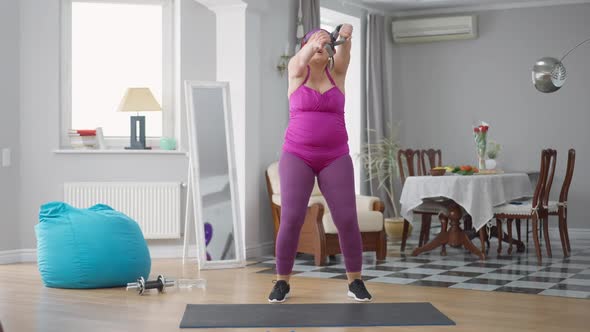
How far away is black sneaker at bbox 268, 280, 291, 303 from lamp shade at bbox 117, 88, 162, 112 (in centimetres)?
275

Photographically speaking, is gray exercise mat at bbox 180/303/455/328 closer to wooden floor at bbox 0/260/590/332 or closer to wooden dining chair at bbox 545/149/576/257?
wooden floor at bbox 0/260/590/332

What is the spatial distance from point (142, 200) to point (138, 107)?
2.60 feet

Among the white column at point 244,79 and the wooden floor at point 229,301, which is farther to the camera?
the white column at point 244,79

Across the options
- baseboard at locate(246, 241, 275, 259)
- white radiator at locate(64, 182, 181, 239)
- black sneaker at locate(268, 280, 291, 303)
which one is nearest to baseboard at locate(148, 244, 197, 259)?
white radiator at locate(64, 182, 181, 239)

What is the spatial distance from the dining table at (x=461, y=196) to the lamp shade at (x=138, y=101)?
2.30 meters

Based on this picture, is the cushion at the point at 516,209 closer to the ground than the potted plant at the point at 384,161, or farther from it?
closer to the ground

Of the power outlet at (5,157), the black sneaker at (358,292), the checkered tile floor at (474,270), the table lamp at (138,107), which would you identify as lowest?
the checkered tile floor at (474,270)

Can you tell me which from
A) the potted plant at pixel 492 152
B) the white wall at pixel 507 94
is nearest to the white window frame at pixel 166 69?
the potted plant at pixel 492 152

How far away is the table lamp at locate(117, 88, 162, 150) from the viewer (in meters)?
6.93

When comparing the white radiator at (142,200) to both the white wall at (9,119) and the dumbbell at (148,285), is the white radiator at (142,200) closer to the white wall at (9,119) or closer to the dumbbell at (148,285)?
the white wall at (9,119)

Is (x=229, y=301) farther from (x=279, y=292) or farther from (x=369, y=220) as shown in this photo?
(x=369, y=220)

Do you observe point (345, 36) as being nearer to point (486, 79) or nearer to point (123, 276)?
point (123, 276)

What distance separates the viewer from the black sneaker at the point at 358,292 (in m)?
4.66

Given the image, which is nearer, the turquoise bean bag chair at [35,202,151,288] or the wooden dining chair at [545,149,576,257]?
the turquoise bean bag chair at [35,202,151,288]
